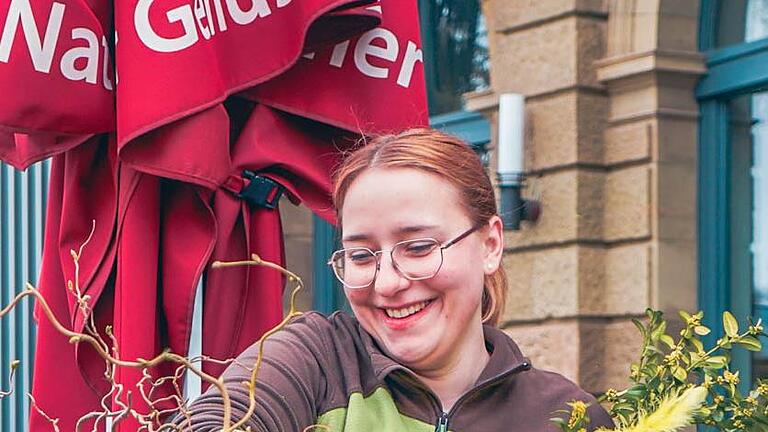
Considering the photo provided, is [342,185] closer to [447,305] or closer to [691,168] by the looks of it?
[447,305]

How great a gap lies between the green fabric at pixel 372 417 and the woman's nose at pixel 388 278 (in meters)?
0.15

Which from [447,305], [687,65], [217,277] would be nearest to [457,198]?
[447,305]

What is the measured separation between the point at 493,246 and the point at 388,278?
0.80 ft

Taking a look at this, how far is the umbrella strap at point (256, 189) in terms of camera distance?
247 centimetres

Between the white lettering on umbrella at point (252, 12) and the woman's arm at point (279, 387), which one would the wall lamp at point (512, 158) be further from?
the woman's arm at point (279, 387)

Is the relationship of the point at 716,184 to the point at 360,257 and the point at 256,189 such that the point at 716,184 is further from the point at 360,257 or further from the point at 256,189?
the point at 360,257

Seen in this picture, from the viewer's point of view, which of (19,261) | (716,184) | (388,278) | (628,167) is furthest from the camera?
(628,167)

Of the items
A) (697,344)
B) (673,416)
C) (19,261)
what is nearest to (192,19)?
(697,344)

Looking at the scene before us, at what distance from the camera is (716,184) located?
5.54 meters

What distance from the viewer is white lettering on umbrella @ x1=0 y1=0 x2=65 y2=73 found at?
235 cm

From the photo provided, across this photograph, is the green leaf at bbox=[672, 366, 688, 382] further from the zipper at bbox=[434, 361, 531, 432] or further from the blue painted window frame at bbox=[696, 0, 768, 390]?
the blue painted window frame at bbox=[696, 0, 768, 390]

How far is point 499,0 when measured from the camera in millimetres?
6203

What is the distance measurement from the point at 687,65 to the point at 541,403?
3.69m

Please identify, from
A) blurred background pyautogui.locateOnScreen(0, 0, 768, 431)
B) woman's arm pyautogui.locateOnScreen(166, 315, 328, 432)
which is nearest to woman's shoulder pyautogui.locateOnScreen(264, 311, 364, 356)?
woman's arm pyautogui.locateOnScreen(166, 315, 328, 432)
